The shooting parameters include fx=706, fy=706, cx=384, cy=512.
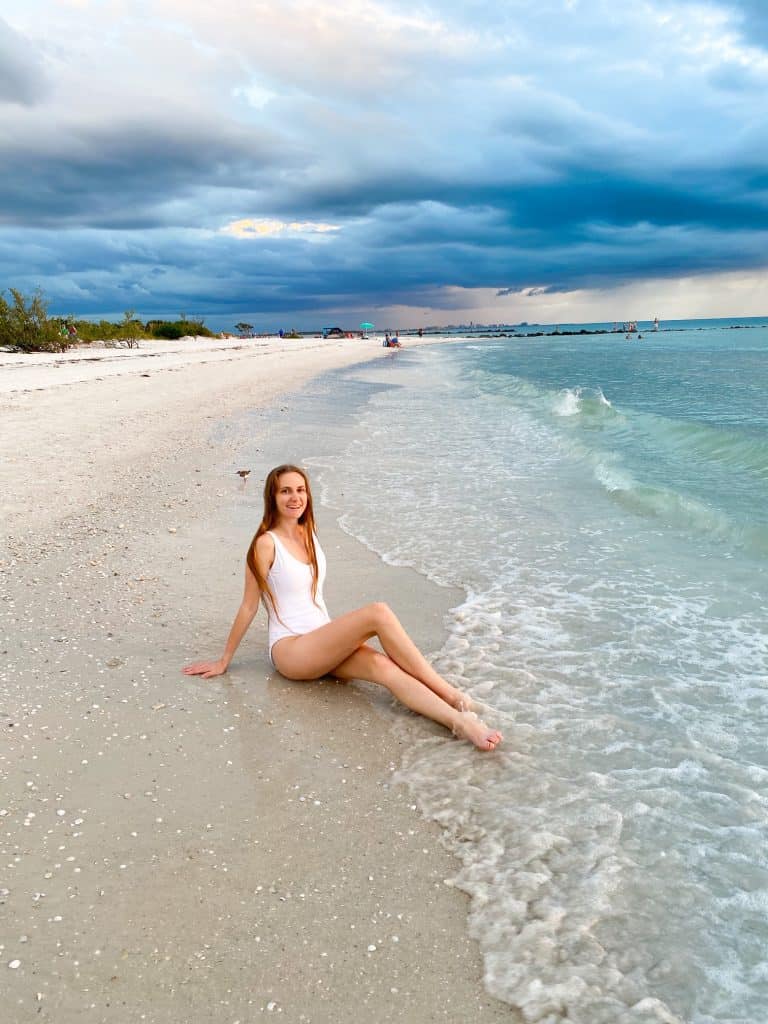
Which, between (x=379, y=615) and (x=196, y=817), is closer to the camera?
(x=196, y=817)

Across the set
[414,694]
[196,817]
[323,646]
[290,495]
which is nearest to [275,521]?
[290,495]

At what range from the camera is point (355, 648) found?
13.8ft

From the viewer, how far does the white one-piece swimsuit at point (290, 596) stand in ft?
14.4

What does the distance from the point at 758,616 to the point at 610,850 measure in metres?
3.28

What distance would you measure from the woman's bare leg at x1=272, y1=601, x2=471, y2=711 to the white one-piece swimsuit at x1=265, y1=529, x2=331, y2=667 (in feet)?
0.29

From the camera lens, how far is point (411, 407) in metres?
21.3

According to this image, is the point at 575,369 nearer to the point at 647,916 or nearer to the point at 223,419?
the point at 223,419

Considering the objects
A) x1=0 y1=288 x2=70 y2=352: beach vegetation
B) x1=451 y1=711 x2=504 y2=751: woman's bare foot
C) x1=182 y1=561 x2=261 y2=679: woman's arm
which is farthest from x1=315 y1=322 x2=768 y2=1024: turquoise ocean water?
x1=0 y1=288 x2=70 y2=352: beach vegetation

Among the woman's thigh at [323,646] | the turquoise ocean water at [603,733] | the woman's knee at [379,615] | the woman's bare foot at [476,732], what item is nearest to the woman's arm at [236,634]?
the woman's thigh at [323,646]

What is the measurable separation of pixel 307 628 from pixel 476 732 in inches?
50.6

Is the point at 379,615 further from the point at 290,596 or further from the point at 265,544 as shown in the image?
the point at 265,544

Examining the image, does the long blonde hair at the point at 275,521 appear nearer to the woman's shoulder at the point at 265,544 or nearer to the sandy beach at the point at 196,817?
the woman's shoulder at the point at 265,544

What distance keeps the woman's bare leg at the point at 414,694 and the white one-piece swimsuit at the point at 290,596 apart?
14.0 inches

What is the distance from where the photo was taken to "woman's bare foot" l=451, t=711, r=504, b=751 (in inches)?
144
